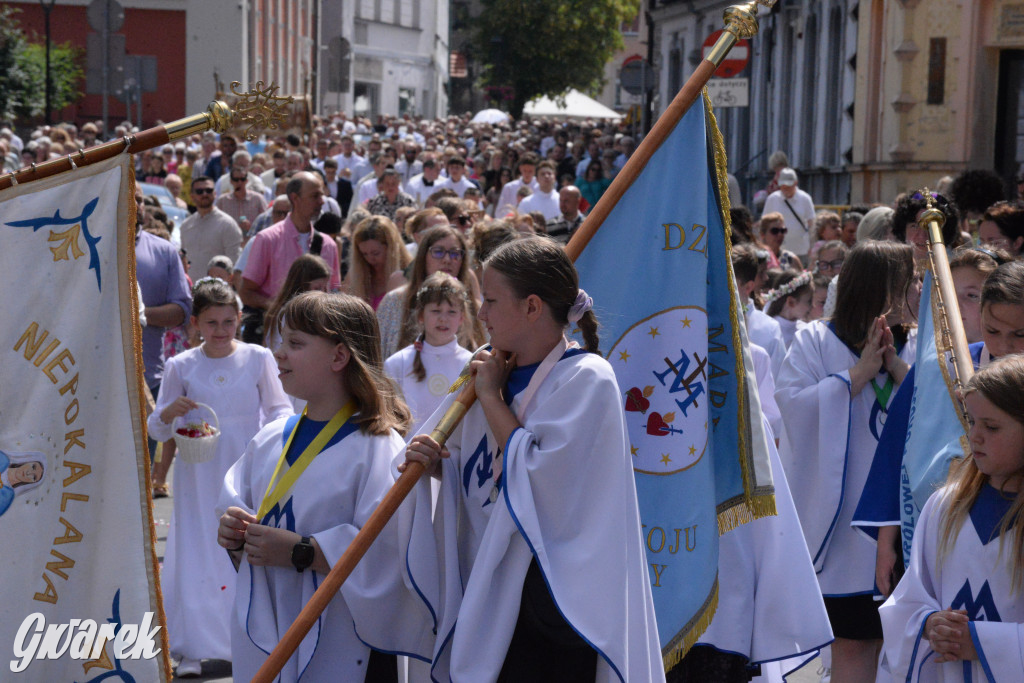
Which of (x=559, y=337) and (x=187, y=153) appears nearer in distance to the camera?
(x=559, y=337)

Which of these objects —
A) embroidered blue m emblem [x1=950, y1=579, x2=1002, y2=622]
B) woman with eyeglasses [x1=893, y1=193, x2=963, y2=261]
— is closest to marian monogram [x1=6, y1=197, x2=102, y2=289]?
embroidered blue m emblem [x1=950, y1=579, x2=1002, y2=622]

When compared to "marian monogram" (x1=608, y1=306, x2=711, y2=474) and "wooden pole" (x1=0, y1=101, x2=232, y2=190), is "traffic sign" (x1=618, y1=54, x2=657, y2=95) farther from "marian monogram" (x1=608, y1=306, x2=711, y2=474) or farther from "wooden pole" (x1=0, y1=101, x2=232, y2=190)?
"wooden pole" (x1=0, y1=101, x2=232, y2=190)

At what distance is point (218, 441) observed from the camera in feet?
20.6

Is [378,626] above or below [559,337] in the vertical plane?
below

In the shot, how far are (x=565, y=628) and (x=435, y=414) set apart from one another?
0.71m

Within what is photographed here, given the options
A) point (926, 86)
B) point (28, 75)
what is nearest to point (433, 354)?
point (926, 86)

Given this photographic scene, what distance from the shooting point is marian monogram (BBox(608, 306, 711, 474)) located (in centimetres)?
395

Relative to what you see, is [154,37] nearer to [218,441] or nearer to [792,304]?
[792,304]

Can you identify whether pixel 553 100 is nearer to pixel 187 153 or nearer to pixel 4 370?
pixel 187 153

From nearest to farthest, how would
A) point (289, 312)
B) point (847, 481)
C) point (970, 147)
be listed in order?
point (289, 312)
point (847, 481)
point (970, 147)

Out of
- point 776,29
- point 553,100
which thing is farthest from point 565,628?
point 553,100

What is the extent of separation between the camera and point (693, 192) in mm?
4137

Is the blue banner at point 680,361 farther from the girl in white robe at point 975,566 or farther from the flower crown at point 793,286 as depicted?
the flower crown at point 793,286

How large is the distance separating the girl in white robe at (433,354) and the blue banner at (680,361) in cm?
210
